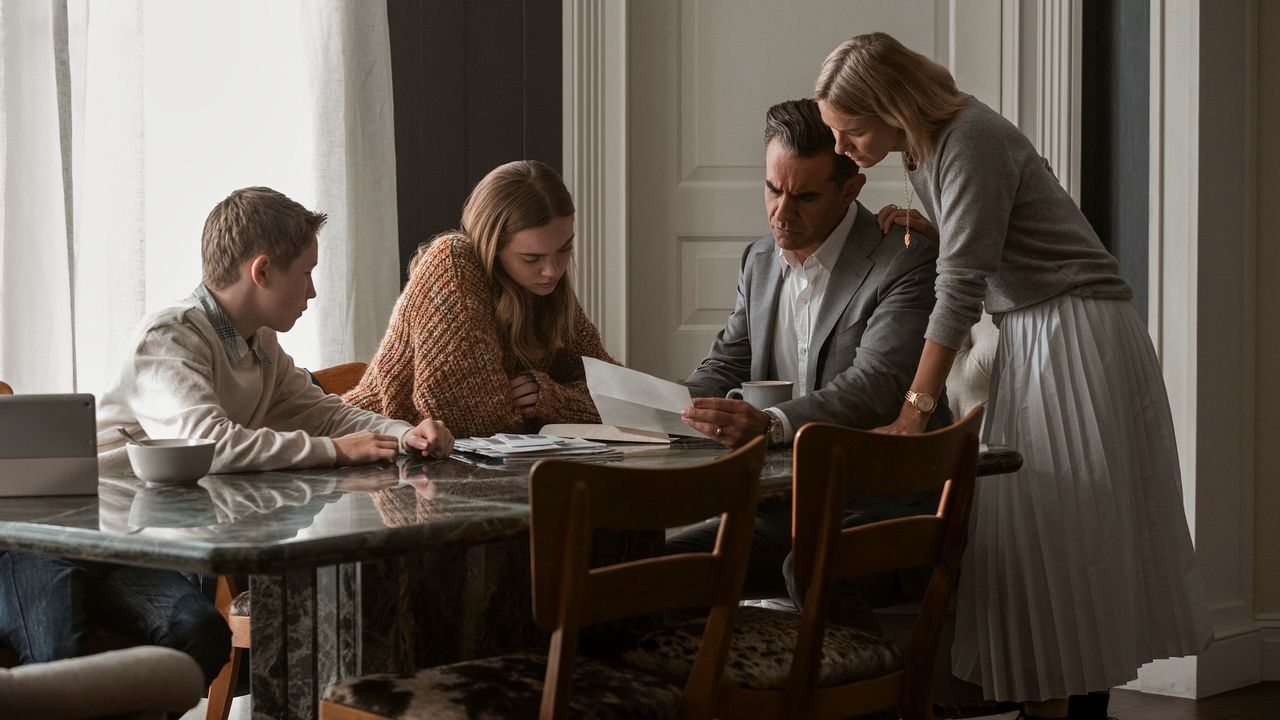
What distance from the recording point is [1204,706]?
3291 mm

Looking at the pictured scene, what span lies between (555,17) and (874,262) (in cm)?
174

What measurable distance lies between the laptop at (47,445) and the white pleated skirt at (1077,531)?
1.46 meters

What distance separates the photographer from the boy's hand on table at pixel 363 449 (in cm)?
203

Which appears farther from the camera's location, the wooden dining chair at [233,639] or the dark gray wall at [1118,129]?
the dark gray wall at [1118,129]

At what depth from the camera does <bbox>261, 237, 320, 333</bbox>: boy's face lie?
225cm

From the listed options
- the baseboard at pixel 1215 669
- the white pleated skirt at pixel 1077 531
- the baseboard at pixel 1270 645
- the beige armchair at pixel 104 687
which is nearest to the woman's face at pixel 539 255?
the white pleated skirt at pixel 1077 531

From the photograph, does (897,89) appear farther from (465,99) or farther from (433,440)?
(465,99)

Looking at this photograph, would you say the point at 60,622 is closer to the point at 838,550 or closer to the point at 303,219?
the point at 303,219

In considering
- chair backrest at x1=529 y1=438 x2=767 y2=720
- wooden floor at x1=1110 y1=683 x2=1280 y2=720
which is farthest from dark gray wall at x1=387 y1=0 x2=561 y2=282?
chair backrest at x1=529 y1=438 x2=767 y2=720

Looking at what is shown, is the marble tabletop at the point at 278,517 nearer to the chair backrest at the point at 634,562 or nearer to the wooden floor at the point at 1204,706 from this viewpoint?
the chair backrest at the point at 634,562

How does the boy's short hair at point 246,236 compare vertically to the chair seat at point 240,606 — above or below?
above

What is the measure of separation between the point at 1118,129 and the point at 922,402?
178 cm

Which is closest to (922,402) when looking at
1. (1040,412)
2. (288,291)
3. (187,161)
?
(1040,412)

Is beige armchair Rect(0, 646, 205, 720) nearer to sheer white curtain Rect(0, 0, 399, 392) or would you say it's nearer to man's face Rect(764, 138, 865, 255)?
man's face Rect(764, 138, 865, 255)
